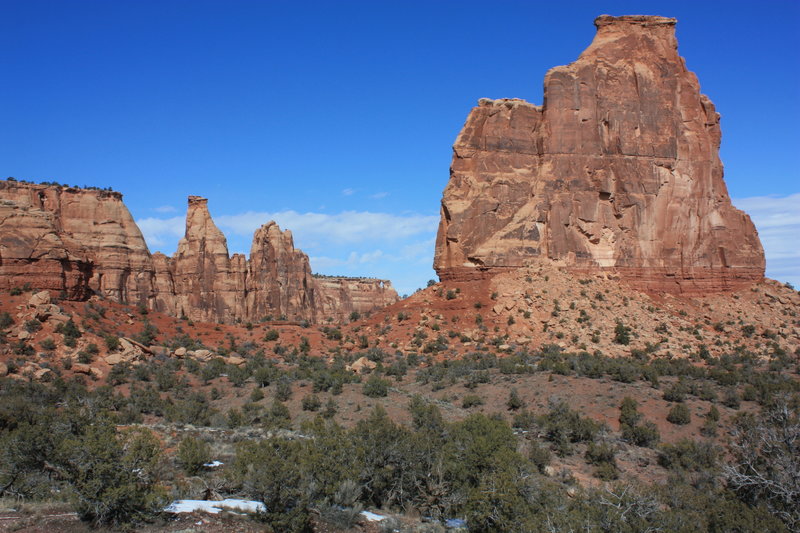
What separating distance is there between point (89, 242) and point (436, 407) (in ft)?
139

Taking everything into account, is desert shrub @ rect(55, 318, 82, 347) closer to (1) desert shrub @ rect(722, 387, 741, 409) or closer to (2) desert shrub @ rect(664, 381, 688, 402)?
(2) desert shrub @ rect(664, 381, 688, 402)

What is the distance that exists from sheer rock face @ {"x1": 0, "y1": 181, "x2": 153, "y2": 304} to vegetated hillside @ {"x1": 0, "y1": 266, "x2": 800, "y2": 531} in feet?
7.02

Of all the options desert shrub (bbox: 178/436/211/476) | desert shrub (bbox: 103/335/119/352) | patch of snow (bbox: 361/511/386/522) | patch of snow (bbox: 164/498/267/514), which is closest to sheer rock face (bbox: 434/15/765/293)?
desert shrub (bbox: 103/335/119/352)

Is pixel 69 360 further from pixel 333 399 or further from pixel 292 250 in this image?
pixel 292 250

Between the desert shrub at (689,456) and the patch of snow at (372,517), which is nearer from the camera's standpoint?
the patch of snow at (372,517)

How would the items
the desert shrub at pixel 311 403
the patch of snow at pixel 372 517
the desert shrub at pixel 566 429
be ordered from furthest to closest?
the desert shrub at pixel 311 403, the desert shrub at pixel 566 429, the patch of snow at pixel 372 517

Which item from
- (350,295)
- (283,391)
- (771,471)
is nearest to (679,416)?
(771,471)

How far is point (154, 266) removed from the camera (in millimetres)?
69625

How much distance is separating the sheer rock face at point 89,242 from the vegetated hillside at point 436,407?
2.14 m

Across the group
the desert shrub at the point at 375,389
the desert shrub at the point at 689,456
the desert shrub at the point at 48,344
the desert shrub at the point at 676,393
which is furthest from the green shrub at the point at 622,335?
the desert shrub at the point at 48,344

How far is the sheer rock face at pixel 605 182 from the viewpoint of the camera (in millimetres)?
47656

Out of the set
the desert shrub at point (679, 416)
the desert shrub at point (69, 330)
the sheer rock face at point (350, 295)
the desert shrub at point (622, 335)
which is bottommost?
the desert shrub at point (679, 416)

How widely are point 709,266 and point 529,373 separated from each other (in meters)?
23.7

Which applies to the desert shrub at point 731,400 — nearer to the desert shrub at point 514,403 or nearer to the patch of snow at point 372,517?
the desert shrub at point 514,403
